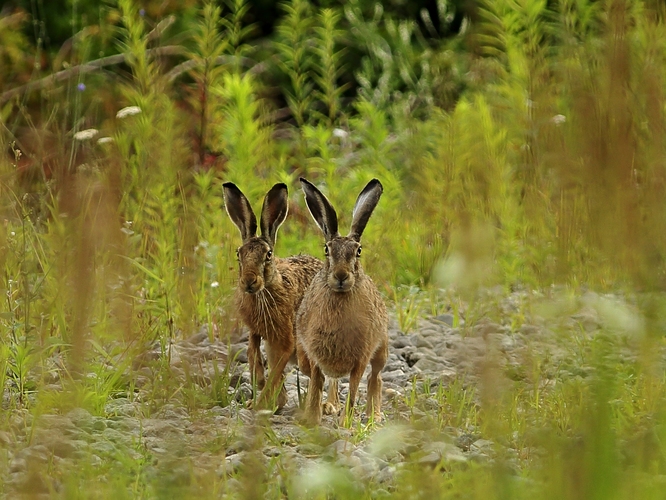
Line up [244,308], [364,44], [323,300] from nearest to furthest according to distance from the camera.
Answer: [323,300] → [244,308] → [364,44]

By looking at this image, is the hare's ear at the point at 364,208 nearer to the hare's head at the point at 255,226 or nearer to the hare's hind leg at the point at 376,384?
the hare's head at the point at 255,226

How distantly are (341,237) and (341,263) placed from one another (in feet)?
0.60

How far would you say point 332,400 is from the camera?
545cm

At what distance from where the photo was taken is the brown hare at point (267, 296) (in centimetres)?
532

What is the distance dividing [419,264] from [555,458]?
171 inches

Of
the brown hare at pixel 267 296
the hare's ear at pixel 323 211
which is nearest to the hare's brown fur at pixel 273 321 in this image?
the brown hare at pixel 267 296

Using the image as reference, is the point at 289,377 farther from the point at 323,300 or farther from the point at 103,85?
the point at 103,85

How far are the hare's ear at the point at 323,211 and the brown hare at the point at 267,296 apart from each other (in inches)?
6.8

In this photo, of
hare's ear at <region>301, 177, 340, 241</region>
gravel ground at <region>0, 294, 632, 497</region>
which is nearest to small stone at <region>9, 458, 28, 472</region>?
gravel ground at <region>0, 294, 632, 497</region>

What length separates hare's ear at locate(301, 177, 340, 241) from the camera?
5.17m

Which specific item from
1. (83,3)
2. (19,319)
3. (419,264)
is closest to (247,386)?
(19,319)

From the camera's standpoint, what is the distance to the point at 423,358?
19.2 feet

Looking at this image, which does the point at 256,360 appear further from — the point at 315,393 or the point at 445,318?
the point at 445,318

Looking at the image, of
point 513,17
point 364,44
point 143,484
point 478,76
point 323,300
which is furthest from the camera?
A: point 364,44
